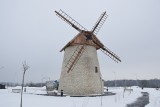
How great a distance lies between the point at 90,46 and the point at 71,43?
253 centimetres

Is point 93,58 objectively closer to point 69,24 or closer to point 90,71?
point 90,71

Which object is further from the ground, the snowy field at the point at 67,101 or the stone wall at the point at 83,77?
the stone wall at the point at 83,77

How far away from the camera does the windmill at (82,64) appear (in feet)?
92.2

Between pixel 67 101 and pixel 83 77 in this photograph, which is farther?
pixel 83 77

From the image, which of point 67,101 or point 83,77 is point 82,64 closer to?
point 83,77

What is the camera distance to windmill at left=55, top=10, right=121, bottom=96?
28.1 metres

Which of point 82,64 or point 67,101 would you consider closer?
point 67,101

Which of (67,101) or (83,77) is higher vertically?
(83,77)

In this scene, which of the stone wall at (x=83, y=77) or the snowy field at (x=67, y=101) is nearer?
the snowy field at (x=67, y=101)

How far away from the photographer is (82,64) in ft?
94.0

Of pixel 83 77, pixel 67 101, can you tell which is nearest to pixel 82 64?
pixel 83 77

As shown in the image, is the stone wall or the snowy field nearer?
the snowy field

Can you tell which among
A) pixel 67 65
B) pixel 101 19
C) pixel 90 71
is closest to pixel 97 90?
pixel 90 71

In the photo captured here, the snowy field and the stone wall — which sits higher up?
the stone wall
